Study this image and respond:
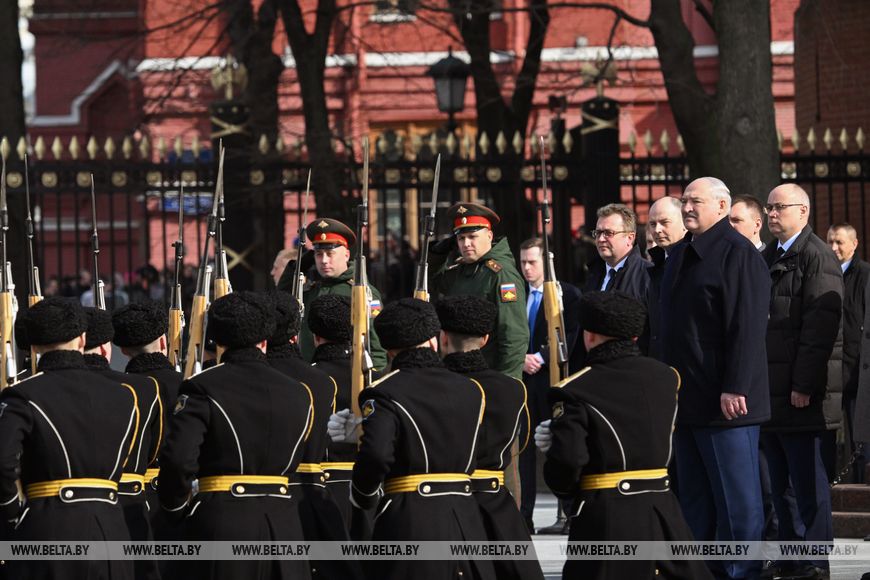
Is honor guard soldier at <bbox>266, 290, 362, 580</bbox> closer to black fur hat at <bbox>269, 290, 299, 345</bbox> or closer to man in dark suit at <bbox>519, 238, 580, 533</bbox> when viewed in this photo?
black fur hat at <bbox>269, 290, 299, 345</bbox>

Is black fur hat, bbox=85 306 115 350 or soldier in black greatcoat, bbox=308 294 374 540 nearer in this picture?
black fur hat, bbox=85 306 115 350

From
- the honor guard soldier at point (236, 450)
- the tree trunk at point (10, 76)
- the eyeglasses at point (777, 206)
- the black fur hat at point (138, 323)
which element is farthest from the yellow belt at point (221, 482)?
the tree trunk at point (10, 76)

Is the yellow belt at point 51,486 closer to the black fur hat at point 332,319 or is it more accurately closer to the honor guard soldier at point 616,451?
Answer: the honor guard soldier at point 616,451

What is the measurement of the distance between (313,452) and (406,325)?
104 centimetres

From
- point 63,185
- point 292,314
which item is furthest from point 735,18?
point 292,314

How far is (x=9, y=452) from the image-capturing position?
6.30 meters

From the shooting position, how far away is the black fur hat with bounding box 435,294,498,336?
22.2 feet

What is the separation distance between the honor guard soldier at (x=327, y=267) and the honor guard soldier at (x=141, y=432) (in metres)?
2.47

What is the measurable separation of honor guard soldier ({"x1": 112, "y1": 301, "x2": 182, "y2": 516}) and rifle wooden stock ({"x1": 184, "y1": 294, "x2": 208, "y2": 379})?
10cm

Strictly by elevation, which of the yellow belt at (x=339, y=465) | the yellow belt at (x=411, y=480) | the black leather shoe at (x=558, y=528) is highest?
the yellow belt at (x=411, y=480)

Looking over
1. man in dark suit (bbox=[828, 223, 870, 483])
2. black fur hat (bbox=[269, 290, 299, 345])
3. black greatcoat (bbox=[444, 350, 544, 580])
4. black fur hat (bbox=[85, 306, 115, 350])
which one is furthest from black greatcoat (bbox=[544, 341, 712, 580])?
man in dark suit (bbox=[828, 223, 870, 483])

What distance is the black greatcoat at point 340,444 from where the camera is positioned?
8.16m

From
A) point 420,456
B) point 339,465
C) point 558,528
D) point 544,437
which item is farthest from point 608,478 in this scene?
point 558,528

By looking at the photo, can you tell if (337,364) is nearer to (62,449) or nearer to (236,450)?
(236,450)
